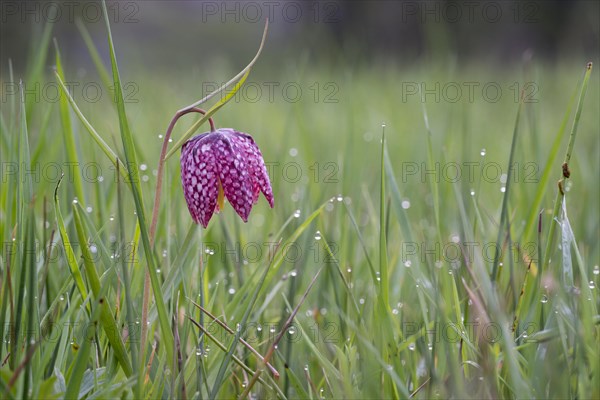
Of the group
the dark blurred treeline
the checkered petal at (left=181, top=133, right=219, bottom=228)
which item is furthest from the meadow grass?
the dark blurred treeline

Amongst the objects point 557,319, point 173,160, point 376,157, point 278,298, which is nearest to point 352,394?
point 557,319

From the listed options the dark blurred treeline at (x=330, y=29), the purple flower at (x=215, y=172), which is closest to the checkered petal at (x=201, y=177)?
the purple flower at (x=215, y=172)

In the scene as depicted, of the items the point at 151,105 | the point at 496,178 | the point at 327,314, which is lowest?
the point at 327,314

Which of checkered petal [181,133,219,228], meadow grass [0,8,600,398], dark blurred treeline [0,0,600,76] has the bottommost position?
meadow grass [0,8,600,398]

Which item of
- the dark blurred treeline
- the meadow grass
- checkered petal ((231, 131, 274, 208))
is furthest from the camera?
the dark blurred treeline

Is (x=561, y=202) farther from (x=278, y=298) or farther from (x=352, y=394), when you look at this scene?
(x=278, y=298)

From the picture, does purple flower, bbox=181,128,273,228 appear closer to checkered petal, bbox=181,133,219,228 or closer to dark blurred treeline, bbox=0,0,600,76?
checkered petal, bbox=181,133,219,228

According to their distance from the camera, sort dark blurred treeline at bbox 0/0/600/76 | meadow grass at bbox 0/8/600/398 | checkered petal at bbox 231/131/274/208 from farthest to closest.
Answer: dark blurred treeline at bbox 0/0/600/76 < checkered petal at bbox 231/131/274/208 < meadow grass at bbox 0/8/600/398

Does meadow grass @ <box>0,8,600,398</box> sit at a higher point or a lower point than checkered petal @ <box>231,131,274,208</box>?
lower

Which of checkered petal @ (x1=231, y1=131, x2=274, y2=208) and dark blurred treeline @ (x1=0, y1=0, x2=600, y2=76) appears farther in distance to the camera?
dark blurred treeline @ (x1=0, y1=0, x2=600, y2=76)
